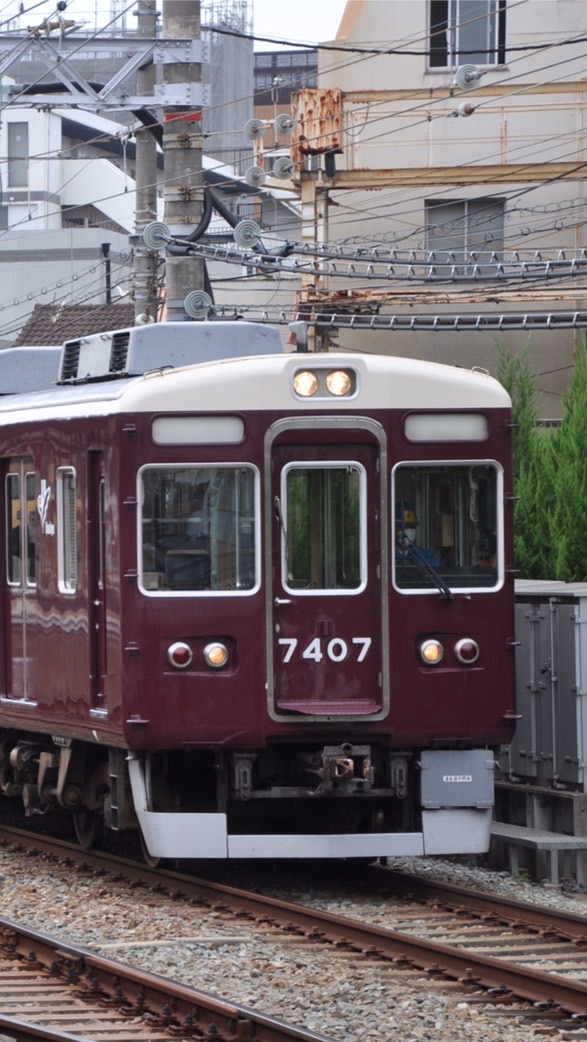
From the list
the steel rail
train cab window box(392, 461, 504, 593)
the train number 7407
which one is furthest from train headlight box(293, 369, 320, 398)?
the steel rail

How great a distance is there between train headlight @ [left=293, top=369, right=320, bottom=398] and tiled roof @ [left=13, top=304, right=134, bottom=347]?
25286mm

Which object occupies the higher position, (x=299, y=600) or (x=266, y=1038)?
(x=299, y=600)

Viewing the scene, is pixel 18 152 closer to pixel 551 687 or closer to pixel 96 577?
pixel 551 687

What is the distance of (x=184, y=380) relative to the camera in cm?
1009

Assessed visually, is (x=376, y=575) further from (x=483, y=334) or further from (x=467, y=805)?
(x=483, y=334)

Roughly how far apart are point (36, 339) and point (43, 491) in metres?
24.3

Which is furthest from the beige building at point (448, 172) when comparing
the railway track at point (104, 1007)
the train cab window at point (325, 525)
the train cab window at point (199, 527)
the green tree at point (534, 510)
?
the railway track at point (104, 1007)

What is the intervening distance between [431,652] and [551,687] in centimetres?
175

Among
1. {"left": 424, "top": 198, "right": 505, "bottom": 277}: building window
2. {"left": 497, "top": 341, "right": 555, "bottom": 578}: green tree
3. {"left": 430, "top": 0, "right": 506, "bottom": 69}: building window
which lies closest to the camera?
{"left": 497, "top": 341, "right": 555, "bottom": 578}: green tree

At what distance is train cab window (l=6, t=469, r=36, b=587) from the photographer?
11.7 meters

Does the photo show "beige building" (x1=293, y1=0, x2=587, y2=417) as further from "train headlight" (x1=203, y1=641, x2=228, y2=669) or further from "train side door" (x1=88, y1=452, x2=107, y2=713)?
"train headlight" (x1=203, y1=641, x2=228, y2=669)

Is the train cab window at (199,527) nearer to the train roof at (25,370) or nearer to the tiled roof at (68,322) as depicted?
the train roof at (25,370)

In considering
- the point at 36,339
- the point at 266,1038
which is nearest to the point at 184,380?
the point at 266,1038

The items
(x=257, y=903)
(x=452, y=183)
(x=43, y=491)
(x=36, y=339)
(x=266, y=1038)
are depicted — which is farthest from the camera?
(x=36, y=339)
